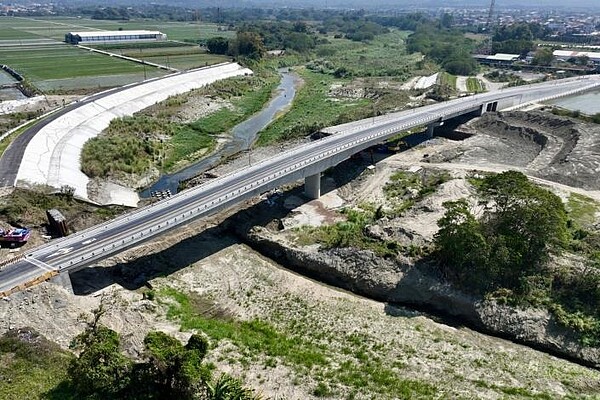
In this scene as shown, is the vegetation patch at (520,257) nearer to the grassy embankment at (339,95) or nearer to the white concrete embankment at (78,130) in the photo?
the white concrete embankment at (78,130)

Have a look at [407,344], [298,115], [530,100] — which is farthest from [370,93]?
[407,344]

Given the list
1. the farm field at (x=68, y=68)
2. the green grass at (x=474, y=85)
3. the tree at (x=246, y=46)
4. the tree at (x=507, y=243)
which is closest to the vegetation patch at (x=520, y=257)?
the tree at (x=507, y=243)

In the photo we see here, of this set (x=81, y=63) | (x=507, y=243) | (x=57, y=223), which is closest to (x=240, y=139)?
(x=57, y=223)

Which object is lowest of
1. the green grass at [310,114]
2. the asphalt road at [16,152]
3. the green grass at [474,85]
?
the green grass at [310,114]

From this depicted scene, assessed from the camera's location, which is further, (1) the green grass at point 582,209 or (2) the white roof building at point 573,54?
(2) the white roof building at point 573,54

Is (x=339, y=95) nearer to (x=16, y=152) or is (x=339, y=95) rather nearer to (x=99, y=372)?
(x=16, y=152)

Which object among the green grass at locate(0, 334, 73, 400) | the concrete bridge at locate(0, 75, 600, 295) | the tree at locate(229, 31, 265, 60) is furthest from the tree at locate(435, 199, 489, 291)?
the tree at locate(229, 31, 265, 60)
